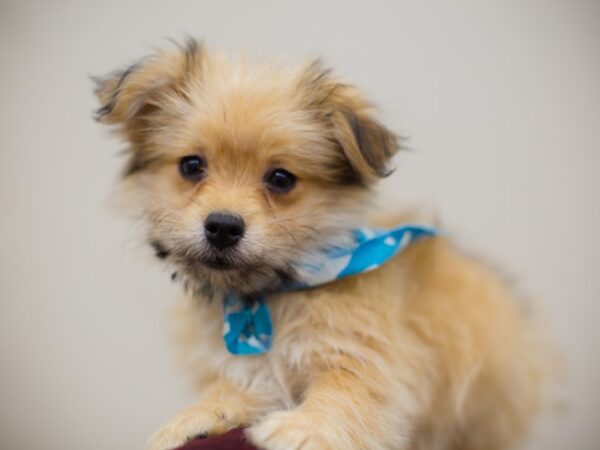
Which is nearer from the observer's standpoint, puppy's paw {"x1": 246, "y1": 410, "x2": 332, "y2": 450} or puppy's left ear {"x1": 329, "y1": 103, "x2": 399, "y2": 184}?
puppy's paw {"x1": 246, "y1": 410, "x2": 332, "y2": 450}

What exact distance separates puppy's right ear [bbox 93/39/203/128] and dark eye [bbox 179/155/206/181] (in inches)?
8.7

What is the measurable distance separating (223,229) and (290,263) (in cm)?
26

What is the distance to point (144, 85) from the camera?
72.3 inches

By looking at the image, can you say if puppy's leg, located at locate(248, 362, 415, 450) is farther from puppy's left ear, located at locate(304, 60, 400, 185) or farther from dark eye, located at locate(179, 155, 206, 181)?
dark eye, located at locate(179, 155, 206, 181)

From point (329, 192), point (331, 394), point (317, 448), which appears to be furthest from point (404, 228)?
point (317, 448)

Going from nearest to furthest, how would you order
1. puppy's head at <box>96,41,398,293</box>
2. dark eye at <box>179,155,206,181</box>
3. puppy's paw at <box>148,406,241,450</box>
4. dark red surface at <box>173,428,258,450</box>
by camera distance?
dark red surface at <box>173,428,258,450</box>, puppy's paw at <box>148,406,241,450</box>, puppy's head at <box>96,41,398,293</box>, dark eye at <box>179,155,206,181</box>

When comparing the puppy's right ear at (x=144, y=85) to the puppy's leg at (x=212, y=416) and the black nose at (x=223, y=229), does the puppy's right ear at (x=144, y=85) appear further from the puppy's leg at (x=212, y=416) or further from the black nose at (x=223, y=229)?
the puppy's leg at (x=212, y=416)

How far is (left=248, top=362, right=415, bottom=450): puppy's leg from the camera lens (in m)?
1.45

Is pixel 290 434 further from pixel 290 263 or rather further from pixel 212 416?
pixel 290 263

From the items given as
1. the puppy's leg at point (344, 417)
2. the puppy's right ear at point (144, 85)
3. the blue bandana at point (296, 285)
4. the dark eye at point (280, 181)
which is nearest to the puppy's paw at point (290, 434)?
the puppy's leg at point (344, 417)

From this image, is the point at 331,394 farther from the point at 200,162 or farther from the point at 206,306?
the point at 200,162

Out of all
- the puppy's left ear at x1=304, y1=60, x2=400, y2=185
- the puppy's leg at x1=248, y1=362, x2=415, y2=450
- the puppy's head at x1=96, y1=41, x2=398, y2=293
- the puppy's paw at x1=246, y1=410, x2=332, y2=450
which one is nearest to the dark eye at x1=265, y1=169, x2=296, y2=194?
the puppy's head at x1=96, y1=41, x2=398, y2=293

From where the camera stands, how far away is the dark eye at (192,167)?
1.77m

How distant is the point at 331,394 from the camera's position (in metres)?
1.57
